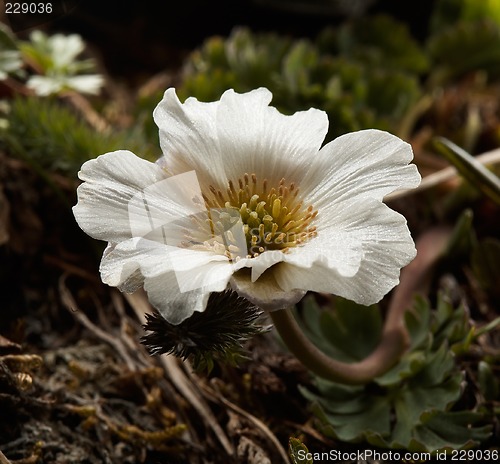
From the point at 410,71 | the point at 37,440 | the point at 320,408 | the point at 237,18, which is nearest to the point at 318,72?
the point at 410,71

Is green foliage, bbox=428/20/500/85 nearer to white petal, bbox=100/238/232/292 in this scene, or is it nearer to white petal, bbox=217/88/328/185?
white petal, bbox=217/88/328/185

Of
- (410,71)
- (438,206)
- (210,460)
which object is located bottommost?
(210,460)

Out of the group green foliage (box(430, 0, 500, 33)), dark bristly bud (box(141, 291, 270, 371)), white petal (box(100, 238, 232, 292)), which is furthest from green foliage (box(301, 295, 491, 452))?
green foliage (box(430, 0, 500, 33))

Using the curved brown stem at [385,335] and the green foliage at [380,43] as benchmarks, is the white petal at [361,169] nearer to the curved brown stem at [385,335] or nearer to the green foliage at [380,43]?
the curved brown stem at [385,335]

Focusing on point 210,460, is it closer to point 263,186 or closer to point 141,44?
point 263,186

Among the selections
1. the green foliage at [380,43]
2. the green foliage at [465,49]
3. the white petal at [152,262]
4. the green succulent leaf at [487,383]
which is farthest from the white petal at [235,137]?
the green foliage at [465,49]
